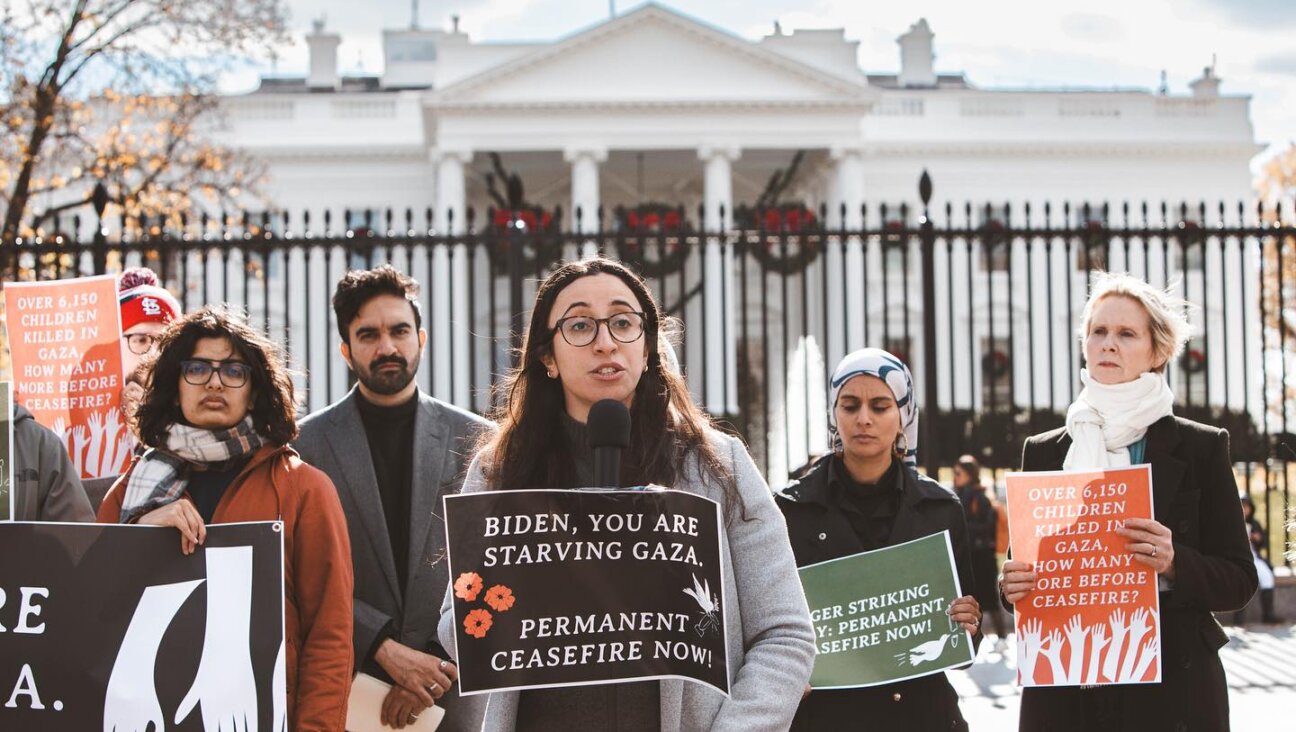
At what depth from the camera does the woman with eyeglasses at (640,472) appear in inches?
96.6

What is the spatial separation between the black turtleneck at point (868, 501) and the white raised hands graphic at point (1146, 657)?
0.74 m

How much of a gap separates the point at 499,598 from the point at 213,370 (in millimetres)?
1421

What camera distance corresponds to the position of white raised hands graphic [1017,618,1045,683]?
3.58 meters

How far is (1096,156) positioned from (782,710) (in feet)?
138

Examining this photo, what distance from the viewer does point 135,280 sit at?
503cm

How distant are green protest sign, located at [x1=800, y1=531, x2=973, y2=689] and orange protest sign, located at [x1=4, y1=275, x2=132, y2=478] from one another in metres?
2.61

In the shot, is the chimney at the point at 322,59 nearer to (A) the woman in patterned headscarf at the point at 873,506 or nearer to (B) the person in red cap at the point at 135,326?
(B) the person in red cap at the point at 135,326

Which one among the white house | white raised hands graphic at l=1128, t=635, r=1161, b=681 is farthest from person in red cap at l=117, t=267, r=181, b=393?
the white house

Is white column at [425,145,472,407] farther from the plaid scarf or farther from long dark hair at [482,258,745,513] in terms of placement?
long dark hair at [482,258,745,513]

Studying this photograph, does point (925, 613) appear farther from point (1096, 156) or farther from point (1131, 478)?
point (1096, 156)

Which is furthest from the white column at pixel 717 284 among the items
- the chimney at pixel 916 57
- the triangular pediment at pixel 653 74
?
the chimney at pixel 916 57

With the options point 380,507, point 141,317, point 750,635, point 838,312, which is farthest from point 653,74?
point 750,635

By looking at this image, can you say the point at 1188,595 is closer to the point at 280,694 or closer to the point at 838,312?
the point at 280,694

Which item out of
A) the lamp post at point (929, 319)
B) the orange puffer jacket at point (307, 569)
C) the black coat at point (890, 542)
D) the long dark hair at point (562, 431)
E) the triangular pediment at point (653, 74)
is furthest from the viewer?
the triangular pediment at point (653, 74)
